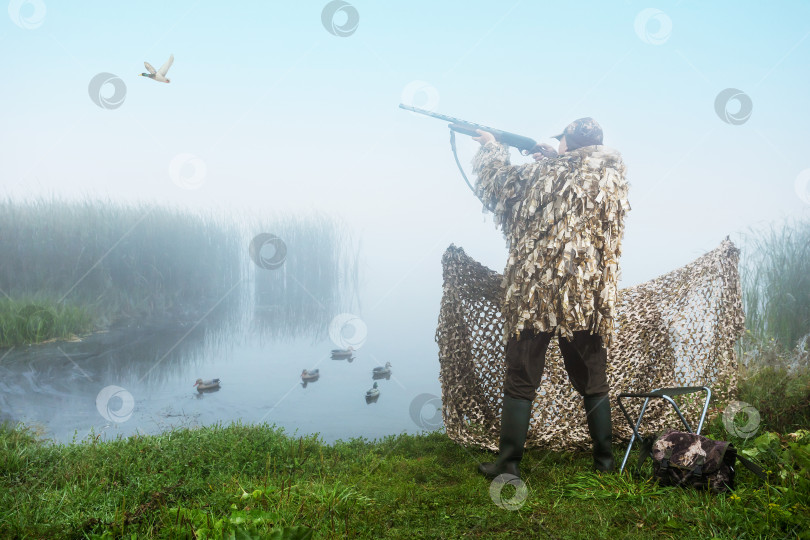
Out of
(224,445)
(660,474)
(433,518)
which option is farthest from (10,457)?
(660,474)

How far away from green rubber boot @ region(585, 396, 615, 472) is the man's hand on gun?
1333 mm

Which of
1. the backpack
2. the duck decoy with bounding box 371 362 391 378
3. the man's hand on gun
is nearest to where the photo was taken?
the backpack

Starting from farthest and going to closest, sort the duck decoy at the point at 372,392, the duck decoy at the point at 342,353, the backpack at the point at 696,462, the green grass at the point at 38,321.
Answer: the duck decoy at the point at 342,353
the duck decoy at the point at 372,392
the green grass at the point at 38,321
the backpack at the point at 696,462

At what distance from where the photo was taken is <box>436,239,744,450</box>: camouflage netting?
3.18 m

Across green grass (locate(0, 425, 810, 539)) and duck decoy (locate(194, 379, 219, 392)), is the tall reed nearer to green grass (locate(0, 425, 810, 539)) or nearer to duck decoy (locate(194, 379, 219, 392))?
green grass (locate(0, 425, 810, 539))

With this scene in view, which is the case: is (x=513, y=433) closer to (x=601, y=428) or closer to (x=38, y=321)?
(x=601, y=428)

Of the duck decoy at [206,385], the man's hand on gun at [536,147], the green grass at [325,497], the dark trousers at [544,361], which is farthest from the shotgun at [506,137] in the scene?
the duck decoy at [206,385]

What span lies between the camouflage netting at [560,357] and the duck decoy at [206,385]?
2939mm

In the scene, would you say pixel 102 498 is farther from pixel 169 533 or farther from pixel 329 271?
pixel 329 271

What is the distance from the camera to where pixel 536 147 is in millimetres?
3170

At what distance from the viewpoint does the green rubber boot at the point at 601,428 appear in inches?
108

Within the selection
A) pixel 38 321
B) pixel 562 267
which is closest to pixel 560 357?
pixel 562 267

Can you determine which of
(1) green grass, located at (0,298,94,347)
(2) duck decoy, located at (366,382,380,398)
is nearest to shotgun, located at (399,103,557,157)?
(2) duck decoy, located at (366,382,380,398)

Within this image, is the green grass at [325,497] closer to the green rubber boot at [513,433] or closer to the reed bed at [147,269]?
the green rubber boot at [513,433]
